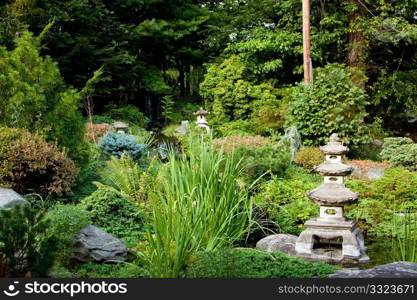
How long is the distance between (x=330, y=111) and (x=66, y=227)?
27.3 feet

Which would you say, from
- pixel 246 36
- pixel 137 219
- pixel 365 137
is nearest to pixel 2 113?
pixel 137 219

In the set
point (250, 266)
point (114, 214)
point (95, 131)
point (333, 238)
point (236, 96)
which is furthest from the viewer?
point (236, 96)

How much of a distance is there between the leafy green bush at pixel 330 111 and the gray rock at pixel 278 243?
6.12 m

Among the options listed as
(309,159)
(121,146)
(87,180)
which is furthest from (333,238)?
(309,159)

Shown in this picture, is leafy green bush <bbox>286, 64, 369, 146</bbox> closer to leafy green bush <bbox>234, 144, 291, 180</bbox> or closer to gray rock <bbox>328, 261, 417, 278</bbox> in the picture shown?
leafy green bush <bbox>234, 144, 291, 180</bbox>

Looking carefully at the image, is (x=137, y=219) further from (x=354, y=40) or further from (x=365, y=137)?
(x=354, y=40)

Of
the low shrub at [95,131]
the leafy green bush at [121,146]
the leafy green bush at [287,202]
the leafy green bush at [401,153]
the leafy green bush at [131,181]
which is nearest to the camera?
the leafy green bush at [131,181]

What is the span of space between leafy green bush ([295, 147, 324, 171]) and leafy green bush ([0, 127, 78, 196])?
4.91 meters

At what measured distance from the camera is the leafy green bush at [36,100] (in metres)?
8.12

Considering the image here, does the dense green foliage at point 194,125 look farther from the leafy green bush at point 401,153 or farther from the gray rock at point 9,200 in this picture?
the gray rock at point 9,200

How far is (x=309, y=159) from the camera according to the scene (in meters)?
10.9

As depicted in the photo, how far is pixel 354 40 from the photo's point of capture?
604 inches

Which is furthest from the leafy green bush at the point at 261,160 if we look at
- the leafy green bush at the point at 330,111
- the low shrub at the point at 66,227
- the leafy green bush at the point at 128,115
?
the leafy green bush at the point at 128,115

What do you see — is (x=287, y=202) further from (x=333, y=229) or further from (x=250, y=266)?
(x=250, y=266)
